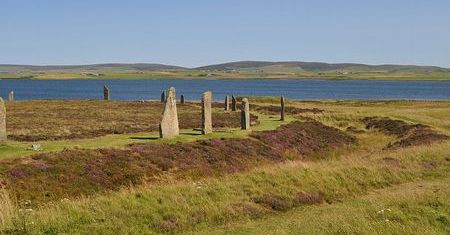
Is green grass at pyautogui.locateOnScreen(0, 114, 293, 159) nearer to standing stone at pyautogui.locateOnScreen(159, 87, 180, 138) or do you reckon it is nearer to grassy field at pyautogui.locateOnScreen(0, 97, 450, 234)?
grassy field at pyautogui.locateOnScreen(0, 97, 450, 234)

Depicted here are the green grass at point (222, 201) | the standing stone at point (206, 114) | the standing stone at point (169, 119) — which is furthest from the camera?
the standing stone at point (206, 114)

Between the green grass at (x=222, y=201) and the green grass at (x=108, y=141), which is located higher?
the green grass at (x=108, y=141)

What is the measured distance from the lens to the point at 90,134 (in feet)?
126

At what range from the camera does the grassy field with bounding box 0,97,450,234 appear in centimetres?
1795

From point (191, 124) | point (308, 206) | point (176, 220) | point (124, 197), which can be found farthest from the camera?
point (191, 124)

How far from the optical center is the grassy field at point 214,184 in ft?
58.9

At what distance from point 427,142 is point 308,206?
20707 mm

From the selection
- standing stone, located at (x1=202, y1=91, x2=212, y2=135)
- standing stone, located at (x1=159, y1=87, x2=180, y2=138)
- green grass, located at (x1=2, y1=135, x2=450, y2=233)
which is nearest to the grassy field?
green grass, located at (x1=2, y1=135, x2=450, y2=233)

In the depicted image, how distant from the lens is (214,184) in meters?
23.1

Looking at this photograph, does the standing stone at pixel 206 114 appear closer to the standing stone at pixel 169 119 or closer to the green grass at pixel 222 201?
the standing stone at pixel 169 119

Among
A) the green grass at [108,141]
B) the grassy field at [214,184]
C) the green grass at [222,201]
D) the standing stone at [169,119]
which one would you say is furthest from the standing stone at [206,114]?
the green grass at [222,201]

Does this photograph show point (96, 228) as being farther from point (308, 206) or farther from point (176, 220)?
point (308, 206)

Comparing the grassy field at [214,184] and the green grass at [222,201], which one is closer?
the green grass at [222,201]

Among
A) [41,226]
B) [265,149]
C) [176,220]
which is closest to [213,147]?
[265,149]
